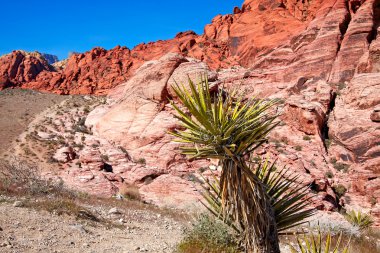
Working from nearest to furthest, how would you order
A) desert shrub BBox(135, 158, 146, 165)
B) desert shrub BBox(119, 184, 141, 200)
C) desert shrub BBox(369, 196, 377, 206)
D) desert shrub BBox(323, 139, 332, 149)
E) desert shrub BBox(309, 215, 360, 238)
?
desert shrub BBox(309, 215, 360, 238) → desert shrub BBox(119, 184, 141, 200) → desert shrub BBox(369, 196, 377, 206) → desert shrub BBox(135, 158, 146, 165) → desert shrub BBox(323, 139, 332, 149)

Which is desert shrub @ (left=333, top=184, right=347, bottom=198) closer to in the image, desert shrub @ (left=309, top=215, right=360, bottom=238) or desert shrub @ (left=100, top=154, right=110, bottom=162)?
desert shrub @ (left=309, top=215, right=360, bottom=238)

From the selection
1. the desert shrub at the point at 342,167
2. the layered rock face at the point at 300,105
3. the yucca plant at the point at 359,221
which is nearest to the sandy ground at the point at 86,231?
the layered rock face at the point at 300,105

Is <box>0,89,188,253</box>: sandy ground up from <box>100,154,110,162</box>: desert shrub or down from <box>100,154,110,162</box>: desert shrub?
down

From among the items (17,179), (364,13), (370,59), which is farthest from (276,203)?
(364,13)

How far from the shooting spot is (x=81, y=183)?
15.5 meters

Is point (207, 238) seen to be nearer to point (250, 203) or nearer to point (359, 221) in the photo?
point (250, 203)

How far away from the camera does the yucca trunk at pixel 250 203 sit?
3.71 meters

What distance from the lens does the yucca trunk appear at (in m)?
3.71

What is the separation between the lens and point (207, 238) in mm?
6289

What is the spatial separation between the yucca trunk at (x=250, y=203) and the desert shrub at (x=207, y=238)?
64.3 inches

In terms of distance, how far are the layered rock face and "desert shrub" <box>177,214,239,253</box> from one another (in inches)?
114

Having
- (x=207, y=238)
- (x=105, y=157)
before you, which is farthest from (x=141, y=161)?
(x=207, y=238)

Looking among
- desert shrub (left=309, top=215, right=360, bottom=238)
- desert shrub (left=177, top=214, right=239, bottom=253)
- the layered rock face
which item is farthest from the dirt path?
desert shrub (left=309, top=215, right=360, bottom=238)

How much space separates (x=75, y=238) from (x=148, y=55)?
2100 inches
